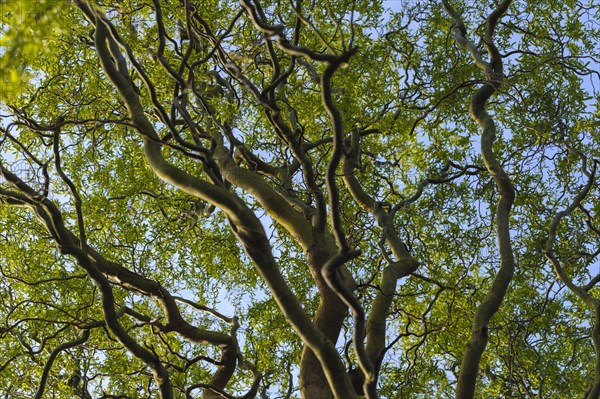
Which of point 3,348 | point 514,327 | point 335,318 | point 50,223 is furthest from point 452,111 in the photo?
point 3,348

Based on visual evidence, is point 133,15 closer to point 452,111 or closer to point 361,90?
point 361,90

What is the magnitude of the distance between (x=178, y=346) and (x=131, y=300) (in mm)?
1129

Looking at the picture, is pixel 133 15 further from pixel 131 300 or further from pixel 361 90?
pixel 131 300

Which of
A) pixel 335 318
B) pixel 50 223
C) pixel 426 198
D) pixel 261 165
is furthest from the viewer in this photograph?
pixel 426 198

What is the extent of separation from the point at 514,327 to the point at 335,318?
4424mm

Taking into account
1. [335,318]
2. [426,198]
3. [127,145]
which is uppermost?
[127,145]

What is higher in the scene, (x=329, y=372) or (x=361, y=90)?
(x=361, y=90)

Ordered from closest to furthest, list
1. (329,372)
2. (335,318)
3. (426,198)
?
(329,372) → (335,318) → (426,198)

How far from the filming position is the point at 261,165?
9.95 metres

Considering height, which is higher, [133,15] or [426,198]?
[133,15]

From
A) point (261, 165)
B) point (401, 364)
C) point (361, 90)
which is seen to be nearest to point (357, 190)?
point (261, 165)

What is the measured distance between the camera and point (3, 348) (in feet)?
37.6

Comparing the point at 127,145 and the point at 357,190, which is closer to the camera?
the point at 357,190

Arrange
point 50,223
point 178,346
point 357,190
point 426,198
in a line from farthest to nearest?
point 178,346 → point 426,198 → point 357,190 → point 50,223
